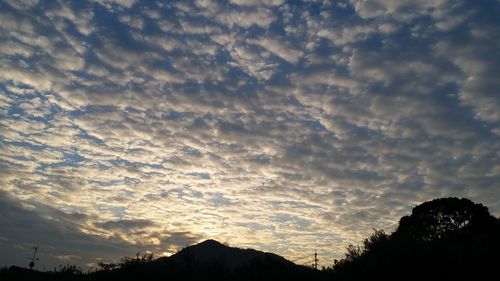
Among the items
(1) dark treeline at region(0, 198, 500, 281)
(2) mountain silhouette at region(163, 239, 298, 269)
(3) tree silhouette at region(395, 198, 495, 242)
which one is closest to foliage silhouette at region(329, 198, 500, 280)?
(1) dark treeline at region(0, 198, 500, 281)

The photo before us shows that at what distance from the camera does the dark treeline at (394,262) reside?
551 inches

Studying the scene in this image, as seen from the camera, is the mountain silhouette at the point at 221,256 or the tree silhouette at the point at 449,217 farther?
the tree silhouette at the point at 449,217

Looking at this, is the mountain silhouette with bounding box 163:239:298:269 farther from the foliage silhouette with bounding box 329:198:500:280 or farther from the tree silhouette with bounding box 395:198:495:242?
the tree silhouette with bounding box 395:198:495:242

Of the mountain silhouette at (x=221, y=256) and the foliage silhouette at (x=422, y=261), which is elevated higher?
the mountain silhouette at (x=221, y=256)

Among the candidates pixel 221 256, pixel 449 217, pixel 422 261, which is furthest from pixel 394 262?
pixel 449 217

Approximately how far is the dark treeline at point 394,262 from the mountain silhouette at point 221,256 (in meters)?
0.13

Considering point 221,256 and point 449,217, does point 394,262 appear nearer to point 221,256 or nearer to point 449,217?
point 221,256

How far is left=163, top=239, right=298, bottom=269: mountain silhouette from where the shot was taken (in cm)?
2870

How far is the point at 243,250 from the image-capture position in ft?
279

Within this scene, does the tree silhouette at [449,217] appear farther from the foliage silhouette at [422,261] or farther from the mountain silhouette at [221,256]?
the foliage silhouette at [422,261]

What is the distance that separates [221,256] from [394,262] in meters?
18.1

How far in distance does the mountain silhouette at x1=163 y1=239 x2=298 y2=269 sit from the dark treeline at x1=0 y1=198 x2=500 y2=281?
5.3 inches

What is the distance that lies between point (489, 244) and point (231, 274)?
1656 centimetres

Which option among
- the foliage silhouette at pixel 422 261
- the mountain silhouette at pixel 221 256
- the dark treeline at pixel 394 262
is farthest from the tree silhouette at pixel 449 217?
the foliage silhouette at pixel 422 261
